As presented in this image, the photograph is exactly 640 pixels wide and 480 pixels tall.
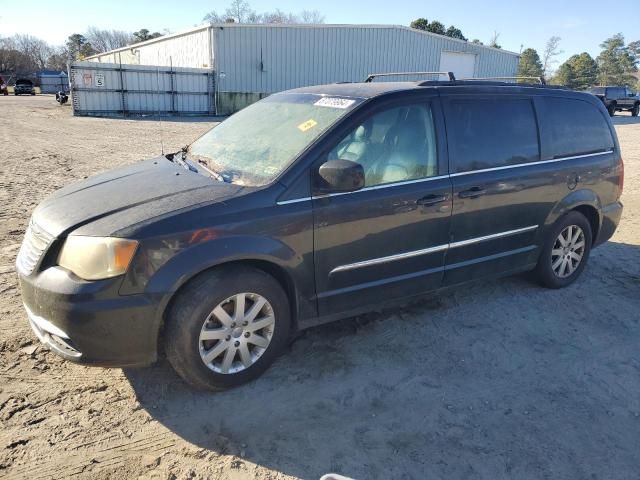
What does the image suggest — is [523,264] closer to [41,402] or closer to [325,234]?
[325,234]

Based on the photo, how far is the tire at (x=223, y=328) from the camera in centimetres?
286

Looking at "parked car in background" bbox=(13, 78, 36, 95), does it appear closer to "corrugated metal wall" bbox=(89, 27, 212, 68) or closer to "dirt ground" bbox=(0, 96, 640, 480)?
"corrugated metal wall" bbox=(89, 27, 212, 68)

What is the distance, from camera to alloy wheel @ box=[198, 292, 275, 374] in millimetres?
2973

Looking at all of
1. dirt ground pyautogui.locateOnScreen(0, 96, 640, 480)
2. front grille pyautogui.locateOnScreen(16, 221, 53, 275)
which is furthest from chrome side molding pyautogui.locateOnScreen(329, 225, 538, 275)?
front grille pyautogui.locateOnScreen(16, 221, 53, 275)

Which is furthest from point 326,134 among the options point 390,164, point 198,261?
point 198,261

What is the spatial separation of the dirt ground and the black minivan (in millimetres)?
331

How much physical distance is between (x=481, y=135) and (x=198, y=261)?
247 centimetres

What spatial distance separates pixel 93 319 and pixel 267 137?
5.69ft

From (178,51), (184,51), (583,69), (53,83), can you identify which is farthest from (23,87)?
(583,69)

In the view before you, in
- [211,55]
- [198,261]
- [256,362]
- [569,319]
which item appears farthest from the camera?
[211,55]

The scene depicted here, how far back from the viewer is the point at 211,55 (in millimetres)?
27391

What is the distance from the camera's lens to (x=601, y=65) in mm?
75000

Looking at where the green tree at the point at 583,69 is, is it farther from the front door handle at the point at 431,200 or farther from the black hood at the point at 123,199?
the black hood at the point at 123,199

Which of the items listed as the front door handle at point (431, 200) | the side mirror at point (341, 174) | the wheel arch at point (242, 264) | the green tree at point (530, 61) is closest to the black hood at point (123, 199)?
the wheel arch at point (242, 264)
